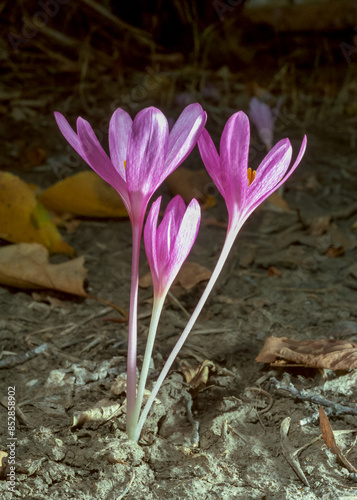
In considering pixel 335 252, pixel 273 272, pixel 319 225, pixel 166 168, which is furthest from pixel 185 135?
pixel 319 225

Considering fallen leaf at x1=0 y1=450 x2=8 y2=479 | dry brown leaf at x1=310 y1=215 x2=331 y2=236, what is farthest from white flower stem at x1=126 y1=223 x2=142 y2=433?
dry brown leaf at x1=310 y1=215 x2=331 y2=236

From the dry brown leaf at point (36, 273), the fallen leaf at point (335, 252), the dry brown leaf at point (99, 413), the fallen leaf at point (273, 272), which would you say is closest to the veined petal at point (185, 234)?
the dry brown leaf at point (99, 413)

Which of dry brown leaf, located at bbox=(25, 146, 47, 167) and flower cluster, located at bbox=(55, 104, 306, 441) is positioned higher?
flower cluster, located at bbox=(55, 104, 306, 441)

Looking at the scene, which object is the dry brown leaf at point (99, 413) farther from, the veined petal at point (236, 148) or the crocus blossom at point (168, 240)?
the veined petal at point (236, 148)

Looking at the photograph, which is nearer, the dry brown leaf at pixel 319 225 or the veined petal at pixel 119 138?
the veined petal at pixel 119 138

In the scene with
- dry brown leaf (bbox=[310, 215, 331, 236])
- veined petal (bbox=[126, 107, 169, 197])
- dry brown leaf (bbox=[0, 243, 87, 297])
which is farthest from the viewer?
dry brown leaf (bbox=[310, 215, 331, 236])

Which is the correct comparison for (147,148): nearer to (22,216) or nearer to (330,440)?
(330,440)

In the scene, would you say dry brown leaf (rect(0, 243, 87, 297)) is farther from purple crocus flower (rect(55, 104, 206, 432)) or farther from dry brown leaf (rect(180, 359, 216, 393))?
purple crocus flower (rect(55, 104, 206, 432))
